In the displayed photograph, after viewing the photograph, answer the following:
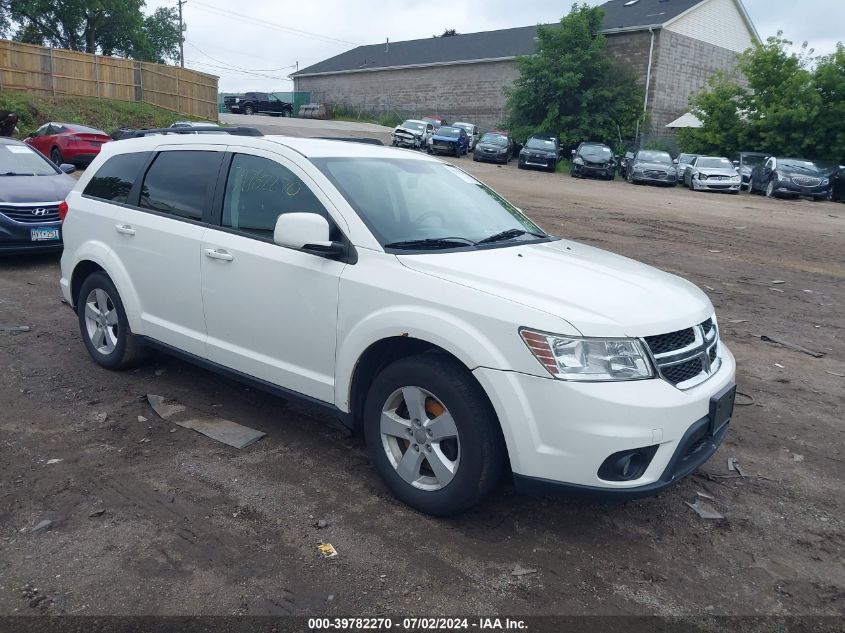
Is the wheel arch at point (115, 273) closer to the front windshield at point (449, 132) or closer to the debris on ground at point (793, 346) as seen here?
the debris on ground at point (793, 346)

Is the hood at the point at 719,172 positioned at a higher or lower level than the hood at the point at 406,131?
lower

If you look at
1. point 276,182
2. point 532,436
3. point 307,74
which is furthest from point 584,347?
point 307,74

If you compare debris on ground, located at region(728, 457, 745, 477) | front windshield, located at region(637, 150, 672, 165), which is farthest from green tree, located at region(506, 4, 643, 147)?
debris on ground, located at region(728, 457, 745, 477)

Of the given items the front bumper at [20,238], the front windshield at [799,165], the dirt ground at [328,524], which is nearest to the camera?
the dirt ground at [328,524]

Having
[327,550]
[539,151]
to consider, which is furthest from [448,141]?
[327,550]

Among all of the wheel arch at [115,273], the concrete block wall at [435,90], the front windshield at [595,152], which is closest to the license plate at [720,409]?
the wheel arch at [115,273]

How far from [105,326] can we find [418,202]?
9.21 feet

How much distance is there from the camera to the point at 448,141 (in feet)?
122

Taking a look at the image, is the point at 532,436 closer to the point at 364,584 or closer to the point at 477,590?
the point at 477,590

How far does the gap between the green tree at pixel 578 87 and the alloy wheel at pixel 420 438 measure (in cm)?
3660

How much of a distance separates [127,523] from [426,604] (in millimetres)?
1557

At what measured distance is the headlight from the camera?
10.6 ft

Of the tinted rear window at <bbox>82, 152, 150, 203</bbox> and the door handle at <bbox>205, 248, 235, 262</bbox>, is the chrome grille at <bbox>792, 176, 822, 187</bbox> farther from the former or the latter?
the door handle at <bbox>205, 248, 235, 262</bbox>

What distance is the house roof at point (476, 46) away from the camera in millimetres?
40750
